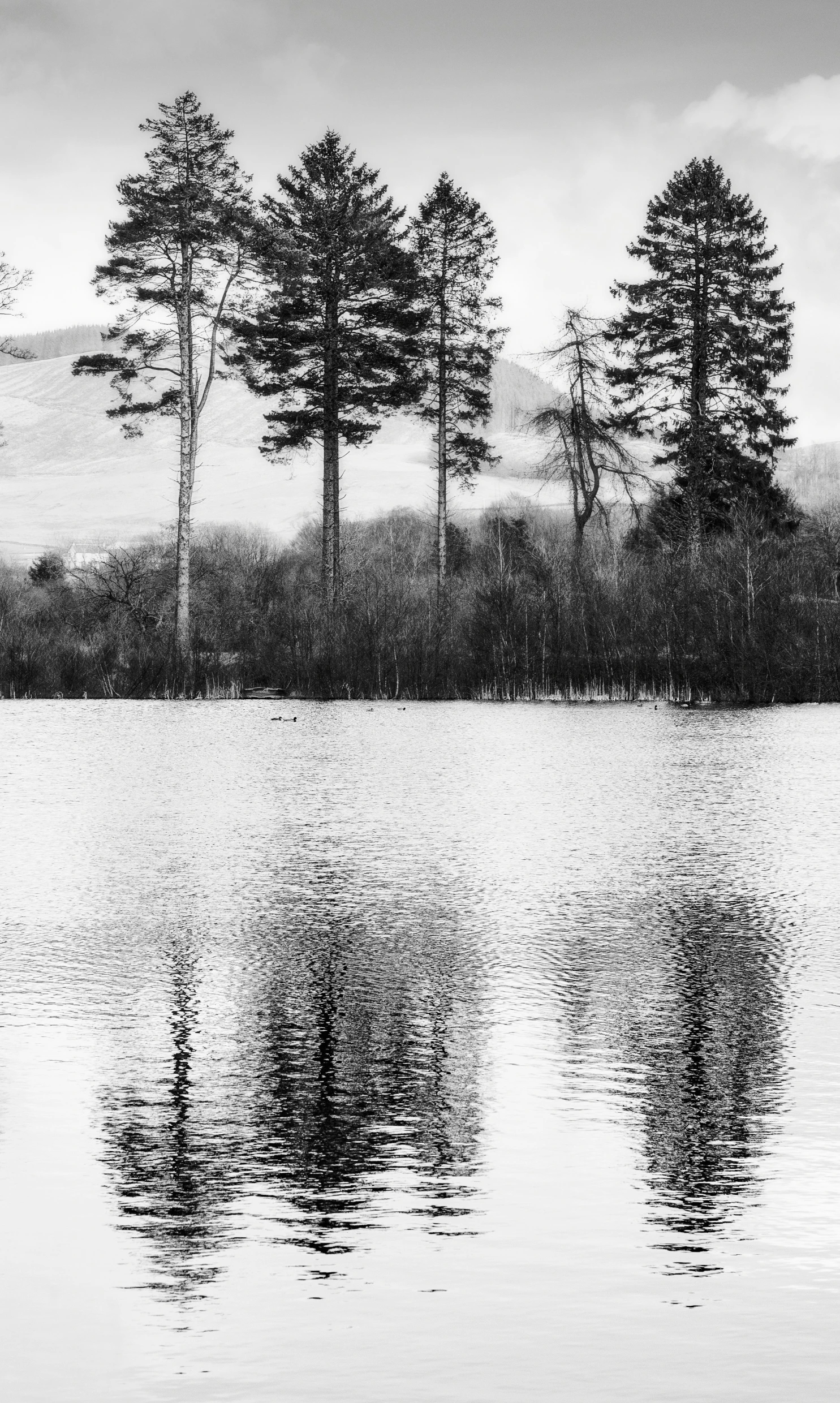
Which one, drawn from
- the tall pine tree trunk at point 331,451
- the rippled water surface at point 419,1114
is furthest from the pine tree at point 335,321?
the rippled water surface at point 419,1114

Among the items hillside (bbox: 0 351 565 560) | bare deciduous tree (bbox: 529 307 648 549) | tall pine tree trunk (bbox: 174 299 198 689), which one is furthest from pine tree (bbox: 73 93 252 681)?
hillside (bbox: 0 351 565 560)

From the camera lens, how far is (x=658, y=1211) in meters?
4.11

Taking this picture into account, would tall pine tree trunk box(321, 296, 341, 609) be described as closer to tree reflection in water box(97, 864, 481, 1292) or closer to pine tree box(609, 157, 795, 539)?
pine tree box(609, 157, 795, 539)

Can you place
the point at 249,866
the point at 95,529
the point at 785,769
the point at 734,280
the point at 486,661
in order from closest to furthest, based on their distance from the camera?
the point at 249,866 < the point at 785,769 < the point at 486,661 < the point at 734,280 < the point at 95,529

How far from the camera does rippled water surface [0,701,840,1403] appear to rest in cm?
335

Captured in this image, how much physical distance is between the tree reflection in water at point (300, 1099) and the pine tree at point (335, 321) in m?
33.9

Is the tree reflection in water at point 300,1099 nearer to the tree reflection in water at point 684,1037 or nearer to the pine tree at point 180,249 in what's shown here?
the tree reflection in water at point 684,1037

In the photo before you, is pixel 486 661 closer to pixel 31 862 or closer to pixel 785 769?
pixel 785 769

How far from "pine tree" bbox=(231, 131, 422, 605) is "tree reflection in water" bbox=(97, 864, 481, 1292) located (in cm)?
3391

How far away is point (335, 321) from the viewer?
1661 inches

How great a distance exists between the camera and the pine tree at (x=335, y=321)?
41531mm

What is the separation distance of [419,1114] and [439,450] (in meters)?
43.8

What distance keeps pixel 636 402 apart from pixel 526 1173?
150 ft

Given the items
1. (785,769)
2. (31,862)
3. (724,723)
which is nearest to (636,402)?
(724,723)
